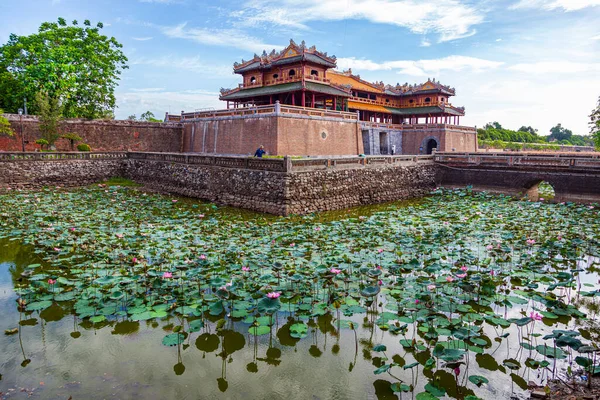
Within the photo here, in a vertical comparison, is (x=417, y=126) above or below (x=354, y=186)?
above

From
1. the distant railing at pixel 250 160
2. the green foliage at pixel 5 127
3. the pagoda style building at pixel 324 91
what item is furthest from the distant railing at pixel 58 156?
the pagoda style building at pixel 324 91

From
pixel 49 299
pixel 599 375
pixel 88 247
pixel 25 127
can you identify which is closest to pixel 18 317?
pixel 49 299

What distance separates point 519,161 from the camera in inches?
760

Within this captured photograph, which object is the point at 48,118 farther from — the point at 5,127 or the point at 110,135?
the point at 110,135

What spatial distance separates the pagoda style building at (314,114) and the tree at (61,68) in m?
5.72

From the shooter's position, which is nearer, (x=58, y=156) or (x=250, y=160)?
(x=250, y=160)

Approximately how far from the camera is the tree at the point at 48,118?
21969 millimetres

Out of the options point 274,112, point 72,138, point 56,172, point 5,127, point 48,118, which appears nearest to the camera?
point 56,172

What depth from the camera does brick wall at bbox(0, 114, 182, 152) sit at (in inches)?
886

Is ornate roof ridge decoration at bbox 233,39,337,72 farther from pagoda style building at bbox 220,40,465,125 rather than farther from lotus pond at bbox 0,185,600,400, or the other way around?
lotus pond at bbox 0,185,600,400

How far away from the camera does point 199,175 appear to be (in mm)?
17297

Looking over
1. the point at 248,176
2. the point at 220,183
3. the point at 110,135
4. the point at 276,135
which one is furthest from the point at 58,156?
the point at 248,176

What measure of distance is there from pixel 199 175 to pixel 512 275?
44.0 ft

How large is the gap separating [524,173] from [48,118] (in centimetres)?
2604
